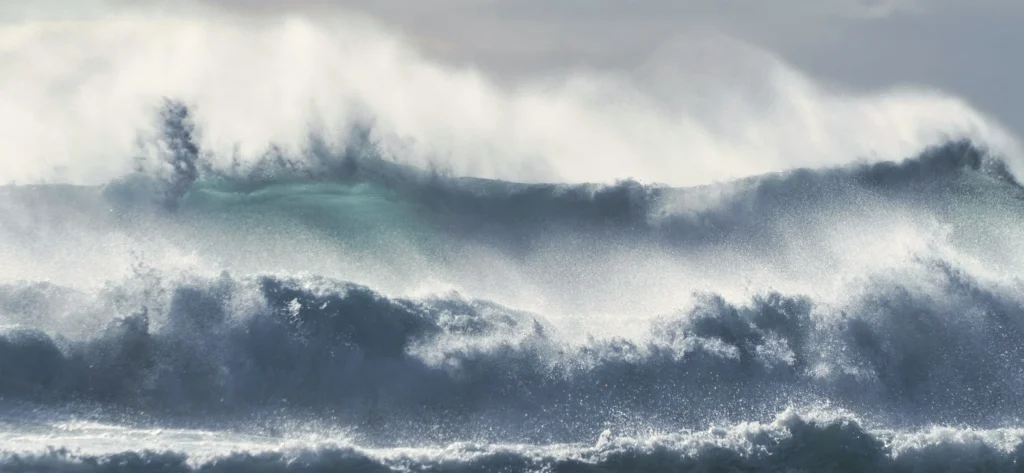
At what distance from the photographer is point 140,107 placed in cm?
1473

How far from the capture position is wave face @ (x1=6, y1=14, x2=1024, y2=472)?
33.8 feet

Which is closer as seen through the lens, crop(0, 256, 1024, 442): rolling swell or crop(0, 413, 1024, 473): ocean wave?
crop(0, 413, 1024, 473): ocean wave

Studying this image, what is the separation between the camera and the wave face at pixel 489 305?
10.3 meters

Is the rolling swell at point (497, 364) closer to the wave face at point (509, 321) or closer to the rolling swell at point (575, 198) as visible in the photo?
the wave face at point (509, 321)

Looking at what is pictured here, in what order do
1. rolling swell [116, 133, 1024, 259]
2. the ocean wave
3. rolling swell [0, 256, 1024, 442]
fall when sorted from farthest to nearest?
rolling swell [116, 133, 1024, 259], rolling swell [0, 256, 1024, 442], the ocean wave

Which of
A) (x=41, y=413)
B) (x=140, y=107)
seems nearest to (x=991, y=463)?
(x=41, y=413)

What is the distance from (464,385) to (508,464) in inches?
54.9

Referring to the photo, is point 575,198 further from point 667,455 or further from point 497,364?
point 667,455

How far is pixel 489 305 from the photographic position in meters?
12.0

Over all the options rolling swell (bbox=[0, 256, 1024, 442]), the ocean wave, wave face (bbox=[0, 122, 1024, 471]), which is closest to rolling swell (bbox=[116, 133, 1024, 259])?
wave face (bbox=[0, 122, 1024, 471])

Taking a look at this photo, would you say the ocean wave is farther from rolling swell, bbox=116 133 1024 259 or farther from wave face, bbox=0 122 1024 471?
rolling swell, bbox=116 133 1024 259

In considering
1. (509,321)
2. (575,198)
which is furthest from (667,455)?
(575,198)

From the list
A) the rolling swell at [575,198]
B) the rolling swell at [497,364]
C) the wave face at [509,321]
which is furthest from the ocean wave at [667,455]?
the rolling swell at [575,198]

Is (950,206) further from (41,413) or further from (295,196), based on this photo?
(41,413)
